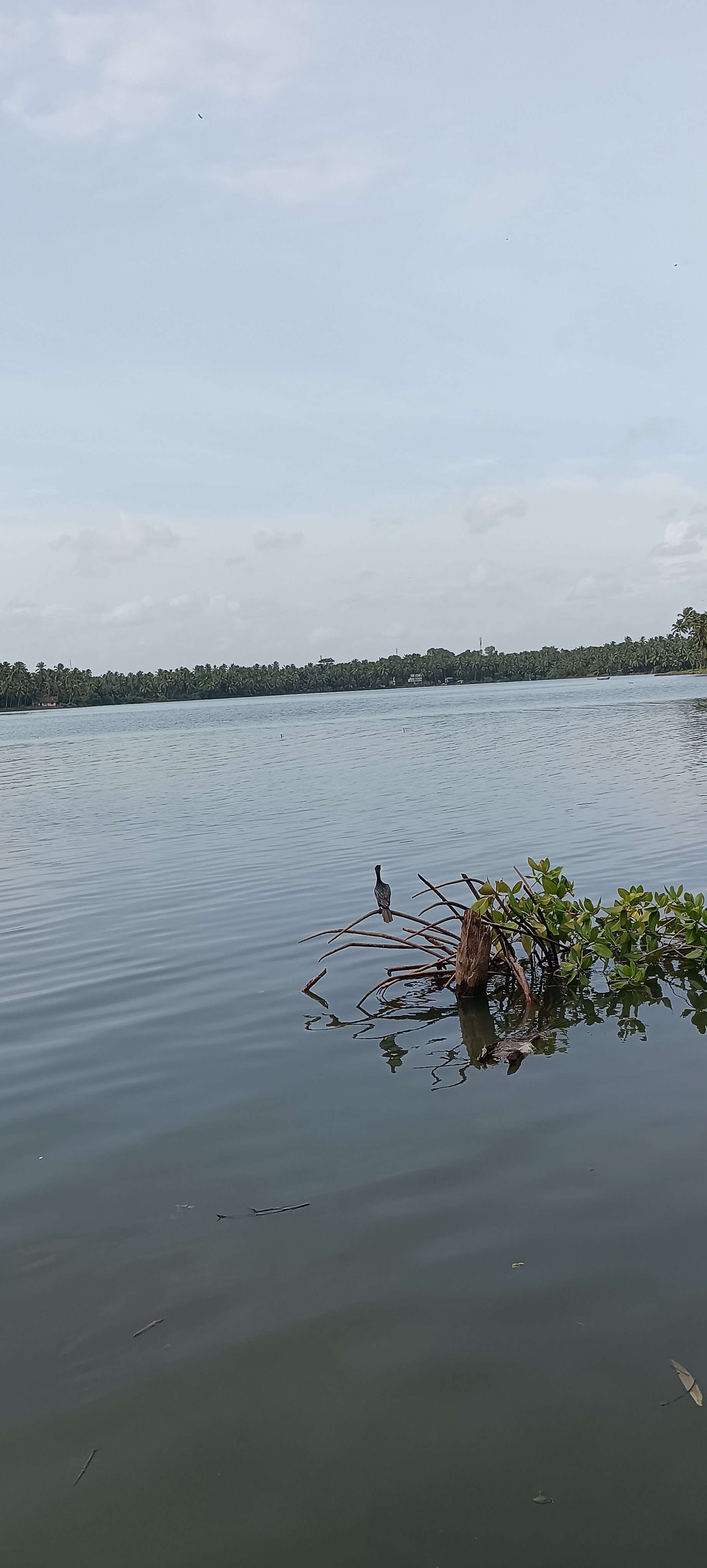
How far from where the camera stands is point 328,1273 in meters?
4.66

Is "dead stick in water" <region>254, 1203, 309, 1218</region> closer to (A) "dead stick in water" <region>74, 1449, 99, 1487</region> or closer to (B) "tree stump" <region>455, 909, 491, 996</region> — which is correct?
(A) "dead stick in water" <region>74, 1449, 99, 1487</region>

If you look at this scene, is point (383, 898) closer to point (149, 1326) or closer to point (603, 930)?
point (603, 930)

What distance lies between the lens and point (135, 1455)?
12.0 ft

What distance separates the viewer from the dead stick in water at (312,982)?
8.58m

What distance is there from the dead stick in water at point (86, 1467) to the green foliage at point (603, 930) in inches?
212

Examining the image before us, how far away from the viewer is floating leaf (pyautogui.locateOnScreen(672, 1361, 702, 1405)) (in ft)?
12.1

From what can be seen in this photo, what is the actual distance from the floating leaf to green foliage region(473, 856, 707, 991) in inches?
188

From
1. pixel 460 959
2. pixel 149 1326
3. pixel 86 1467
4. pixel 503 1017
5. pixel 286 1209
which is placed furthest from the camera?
pixel 460 959

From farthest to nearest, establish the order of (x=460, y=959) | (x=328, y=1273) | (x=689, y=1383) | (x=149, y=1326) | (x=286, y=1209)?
(x=460, y=959), (x=286, y=1209), (x=328, y=1273), (x=149, y=1326), (x=689, y=1383)

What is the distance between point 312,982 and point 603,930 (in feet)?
8.55

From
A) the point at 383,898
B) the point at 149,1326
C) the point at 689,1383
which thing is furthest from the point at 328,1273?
the point at 383,898

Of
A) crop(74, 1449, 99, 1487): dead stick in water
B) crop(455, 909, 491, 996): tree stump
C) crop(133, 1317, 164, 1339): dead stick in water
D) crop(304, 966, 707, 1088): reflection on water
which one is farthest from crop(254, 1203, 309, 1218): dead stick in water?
crop(455, 909, 491, 996): tree stump

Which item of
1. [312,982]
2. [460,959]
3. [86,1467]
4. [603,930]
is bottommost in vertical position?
[86,1467]

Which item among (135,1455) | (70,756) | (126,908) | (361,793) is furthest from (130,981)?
(70,756)
